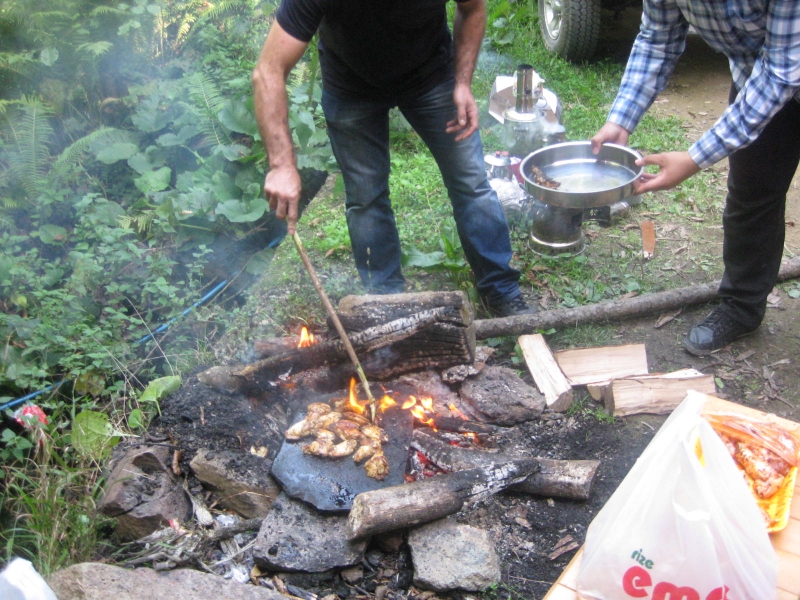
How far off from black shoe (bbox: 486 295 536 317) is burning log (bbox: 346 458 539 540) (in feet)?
4.42

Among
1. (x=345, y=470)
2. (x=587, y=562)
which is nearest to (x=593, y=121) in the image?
(x=345, y=470)

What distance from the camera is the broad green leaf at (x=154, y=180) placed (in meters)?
5.18

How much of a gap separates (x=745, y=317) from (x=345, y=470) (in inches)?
99.8

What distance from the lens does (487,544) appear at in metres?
2.71

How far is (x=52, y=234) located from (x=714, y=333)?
15.3 ft

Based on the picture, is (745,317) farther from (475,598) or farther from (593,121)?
(593,121)

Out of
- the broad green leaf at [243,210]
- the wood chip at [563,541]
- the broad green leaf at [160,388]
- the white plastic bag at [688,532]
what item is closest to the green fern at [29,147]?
the broad green leaf at [243,210]

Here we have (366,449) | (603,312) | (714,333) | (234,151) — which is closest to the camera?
(366,449)

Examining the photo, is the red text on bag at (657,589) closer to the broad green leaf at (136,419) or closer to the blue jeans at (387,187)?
the blue jeans at (387,187)

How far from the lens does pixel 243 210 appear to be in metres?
4.70

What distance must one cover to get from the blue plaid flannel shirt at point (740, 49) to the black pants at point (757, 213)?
28cm

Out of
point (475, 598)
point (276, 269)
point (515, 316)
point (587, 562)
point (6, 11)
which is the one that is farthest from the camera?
point (6, 11)

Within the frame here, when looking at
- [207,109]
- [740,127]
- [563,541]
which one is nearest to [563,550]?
[563,541]

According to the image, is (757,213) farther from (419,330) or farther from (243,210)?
(243,210)
